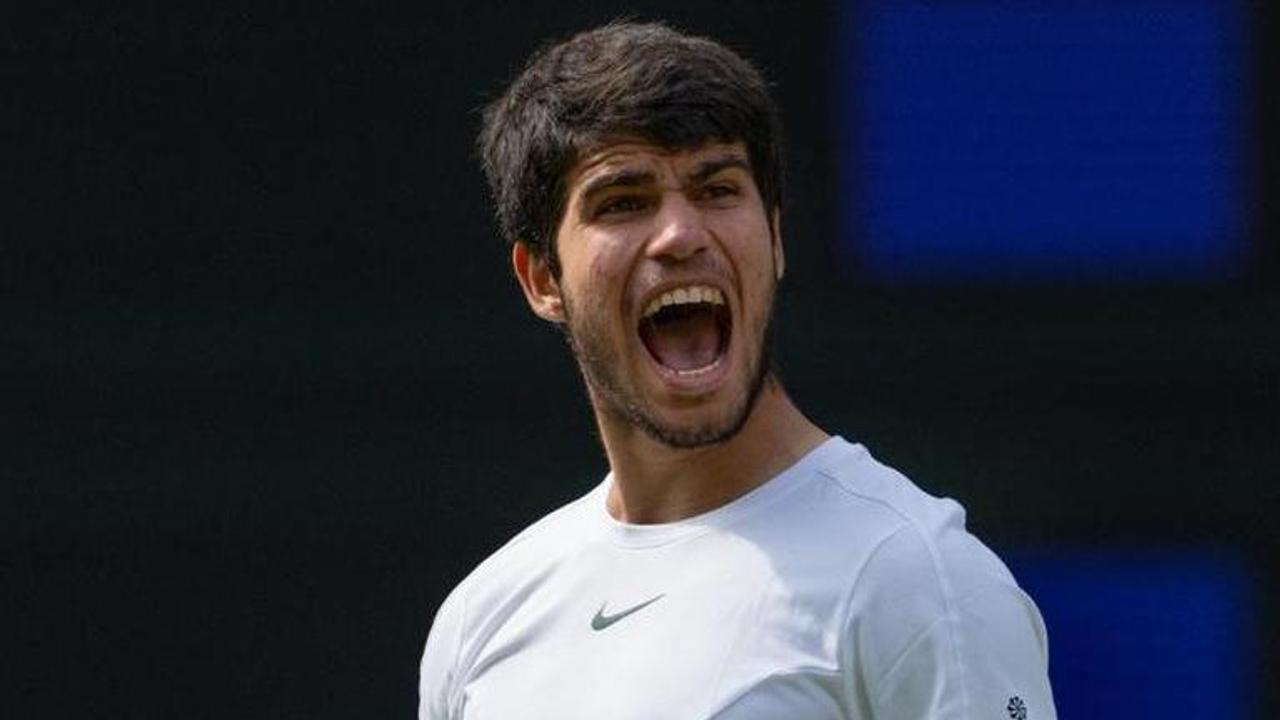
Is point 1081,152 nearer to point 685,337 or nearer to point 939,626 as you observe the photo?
point 685,337

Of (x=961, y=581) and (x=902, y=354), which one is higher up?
(x=961, y=581)

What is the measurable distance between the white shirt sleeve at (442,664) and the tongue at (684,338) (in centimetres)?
34

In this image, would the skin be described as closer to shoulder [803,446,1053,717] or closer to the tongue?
the tongue

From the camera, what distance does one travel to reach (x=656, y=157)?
2.49 m

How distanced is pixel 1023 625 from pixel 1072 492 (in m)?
1.71

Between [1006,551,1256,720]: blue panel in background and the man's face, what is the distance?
152 centimetres

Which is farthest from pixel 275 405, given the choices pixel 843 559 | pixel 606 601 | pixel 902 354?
pixel 843 559

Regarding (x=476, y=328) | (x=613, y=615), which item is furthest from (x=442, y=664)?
(x=476, y=328)

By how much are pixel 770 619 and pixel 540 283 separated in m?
0.47

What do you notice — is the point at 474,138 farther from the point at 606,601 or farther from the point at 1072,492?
the point at 606,601

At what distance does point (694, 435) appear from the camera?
253cm

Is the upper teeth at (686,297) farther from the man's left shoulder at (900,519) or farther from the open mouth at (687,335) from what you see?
the man's left shoulder at (900,519)

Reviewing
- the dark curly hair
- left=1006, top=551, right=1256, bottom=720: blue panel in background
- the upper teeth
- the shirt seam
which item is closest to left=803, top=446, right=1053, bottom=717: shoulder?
the shirt seam

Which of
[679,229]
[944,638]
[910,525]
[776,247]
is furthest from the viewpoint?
[776,247]
